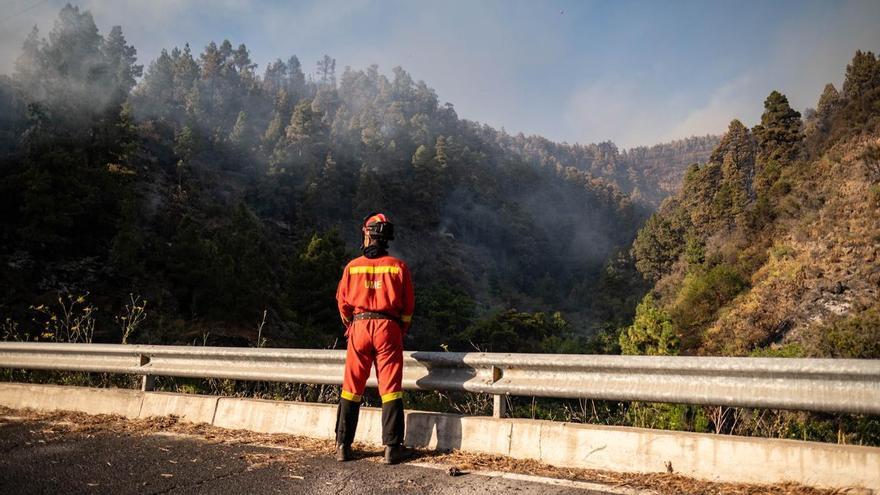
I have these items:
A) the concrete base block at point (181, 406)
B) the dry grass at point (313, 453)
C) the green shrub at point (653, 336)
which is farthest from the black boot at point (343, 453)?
the green shrub at point (653, 336)

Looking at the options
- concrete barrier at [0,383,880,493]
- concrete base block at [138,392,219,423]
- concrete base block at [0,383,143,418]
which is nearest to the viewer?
concrete barrier at [0,383,880,493]

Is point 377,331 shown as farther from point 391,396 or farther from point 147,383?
point 147,383

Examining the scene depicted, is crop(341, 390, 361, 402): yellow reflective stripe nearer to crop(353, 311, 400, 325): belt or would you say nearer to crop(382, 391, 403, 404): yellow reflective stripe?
crop(382, 391, 403, 404): yellow reflective stripe

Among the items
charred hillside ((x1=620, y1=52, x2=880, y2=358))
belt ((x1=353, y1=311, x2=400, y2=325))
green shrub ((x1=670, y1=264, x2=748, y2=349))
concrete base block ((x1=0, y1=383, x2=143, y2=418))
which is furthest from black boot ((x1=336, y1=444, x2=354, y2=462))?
green shrub ((x1=670, y1=264, x2=748, y2=349))

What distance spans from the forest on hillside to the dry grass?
1710 millimetres

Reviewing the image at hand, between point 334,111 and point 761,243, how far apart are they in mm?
114375

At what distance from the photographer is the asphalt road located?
3689mm

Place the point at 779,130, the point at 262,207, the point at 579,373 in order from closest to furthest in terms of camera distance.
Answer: the point at 579,373, the point at 779,130, the point at 262,207

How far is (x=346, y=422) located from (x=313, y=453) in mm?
455

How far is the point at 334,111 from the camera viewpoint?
141750 millimetres

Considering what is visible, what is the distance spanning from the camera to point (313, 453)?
4.68 m

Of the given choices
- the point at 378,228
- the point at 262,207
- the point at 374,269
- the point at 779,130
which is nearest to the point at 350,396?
the point at 374,269

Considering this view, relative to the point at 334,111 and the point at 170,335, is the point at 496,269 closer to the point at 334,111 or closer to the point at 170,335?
the point at 334,111

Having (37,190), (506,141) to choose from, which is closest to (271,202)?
(37,190)
